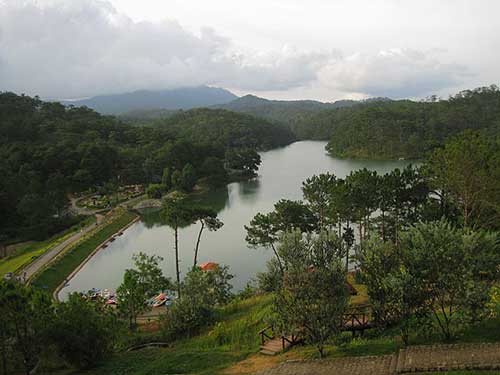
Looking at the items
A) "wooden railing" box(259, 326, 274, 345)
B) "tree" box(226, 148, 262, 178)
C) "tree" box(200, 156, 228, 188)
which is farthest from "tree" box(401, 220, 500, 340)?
"tree" box(226, 148, 262, 178)

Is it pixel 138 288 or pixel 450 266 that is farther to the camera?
pixel 138 288

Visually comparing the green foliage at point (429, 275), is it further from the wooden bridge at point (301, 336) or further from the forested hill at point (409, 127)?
the forested hill at point (409, 127)

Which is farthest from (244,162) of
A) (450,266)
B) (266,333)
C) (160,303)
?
(450,266)

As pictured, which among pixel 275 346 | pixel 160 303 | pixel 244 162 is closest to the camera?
pixel 275 346

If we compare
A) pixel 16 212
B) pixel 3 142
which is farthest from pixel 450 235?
pixel 3 142

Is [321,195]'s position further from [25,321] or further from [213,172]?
[213,172]

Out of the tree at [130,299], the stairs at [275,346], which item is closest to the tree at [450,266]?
the stairs at [275,346]

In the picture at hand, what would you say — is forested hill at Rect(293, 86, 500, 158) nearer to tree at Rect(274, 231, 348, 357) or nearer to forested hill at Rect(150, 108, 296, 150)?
forested hill at Rect(150, 108, 296, 150)
